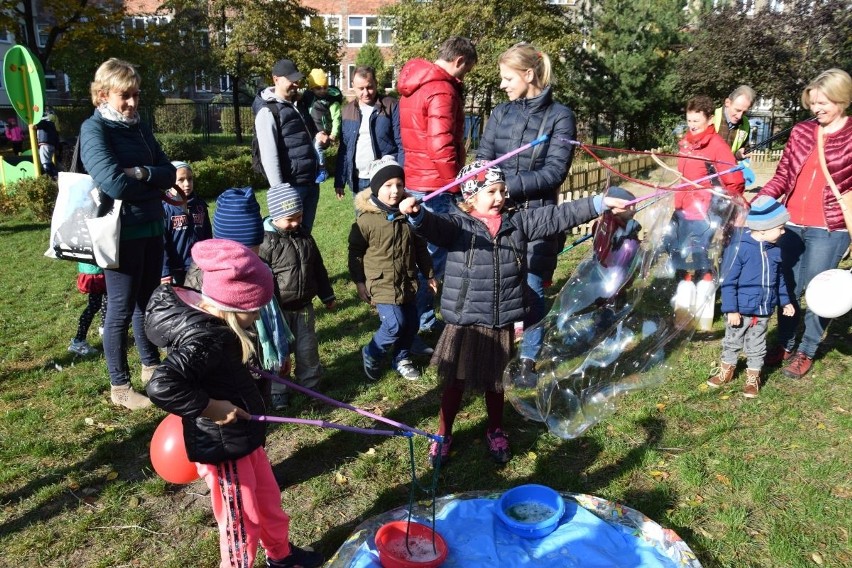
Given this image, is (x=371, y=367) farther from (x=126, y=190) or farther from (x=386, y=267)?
(x=126, y=190)

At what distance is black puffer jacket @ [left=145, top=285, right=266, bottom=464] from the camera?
261 cm

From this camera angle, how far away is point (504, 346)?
3979mm

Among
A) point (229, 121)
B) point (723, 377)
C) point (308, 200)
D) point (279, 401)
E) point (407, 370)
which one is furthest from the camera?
point (229, 121)

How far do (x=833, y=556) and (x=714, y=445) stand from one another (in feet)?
3.51

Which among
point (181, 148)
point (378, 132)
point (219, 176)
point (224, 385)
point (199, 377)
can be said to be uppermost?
point (378, 132)

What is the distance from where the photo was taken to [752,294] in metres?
5.04

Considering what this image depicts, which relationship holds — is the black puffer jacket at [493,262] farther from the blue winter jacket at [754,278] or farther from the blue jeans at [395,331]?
the blue winter jacket at [754,278]

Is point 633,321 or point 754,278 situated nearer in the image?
point 633,321

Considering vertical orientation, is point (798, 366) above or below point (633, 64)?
below

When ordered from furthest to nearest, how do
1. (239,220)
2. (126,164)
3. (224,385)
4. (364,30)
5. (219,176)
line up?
(364,30) < (219,176) < (126,164) < (239,220) < (224,385)

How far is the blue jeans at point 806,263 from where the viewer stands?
5.17m

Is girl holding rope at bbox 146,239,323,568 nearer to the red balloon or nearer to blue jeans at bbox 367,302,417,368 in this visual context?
the red balloon

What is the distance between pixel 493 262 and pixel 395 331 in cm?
150

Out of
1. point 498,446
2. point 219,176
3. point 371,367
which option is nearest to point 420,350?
point 371,367
